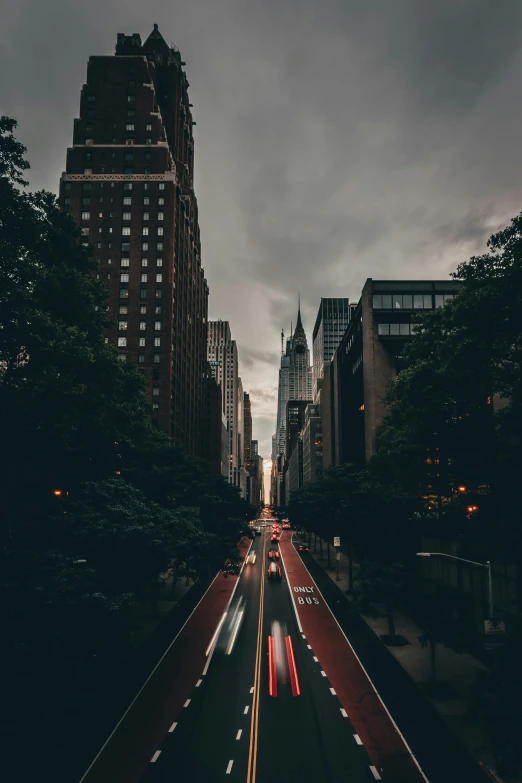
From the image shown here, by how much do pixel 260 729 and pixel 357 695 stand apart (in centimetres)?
552

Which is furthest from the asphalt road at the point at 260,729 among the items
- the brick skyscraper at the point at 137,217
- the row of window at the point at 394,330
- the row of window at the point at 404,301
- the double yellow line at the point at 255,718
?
the brick skyscraper at the point at 137,217

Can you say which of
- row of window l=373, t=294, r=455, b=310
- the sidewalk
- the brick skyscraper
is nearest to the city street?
the sidewalk

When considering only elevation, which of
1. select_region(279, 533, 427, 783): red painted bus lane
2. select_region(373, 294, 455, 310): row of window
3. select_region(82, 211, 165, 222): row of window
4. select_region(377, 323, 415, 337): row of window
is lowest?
select_region(279, 533, 427, 783): red painted bus lane

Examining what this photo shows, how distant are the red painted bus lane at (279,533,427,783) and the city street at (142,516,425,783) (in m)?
0.04

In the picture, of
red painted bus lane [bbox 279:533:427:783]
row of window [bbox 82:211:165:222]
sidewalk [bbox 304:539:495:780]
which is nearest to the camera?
red painted bus lane [bbox 279:533:427:783]

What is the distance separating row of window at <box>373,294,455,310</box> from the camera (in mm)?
66375

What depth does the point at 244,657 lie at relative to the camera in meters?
27.3

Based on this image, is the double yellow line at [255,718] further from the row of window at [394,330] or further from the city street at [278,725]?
the row of window at [394,330]

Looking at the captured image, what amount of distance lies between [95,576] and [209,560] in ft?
56.3

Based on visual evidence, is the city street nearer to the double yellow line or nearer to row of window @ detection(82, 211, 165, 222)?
the double yellow line

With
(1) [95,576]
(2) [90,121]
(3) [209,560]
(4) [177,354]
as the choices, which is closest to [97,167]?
(2) [90,121]

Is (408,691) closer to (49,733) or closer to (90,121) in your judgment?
(49,733)

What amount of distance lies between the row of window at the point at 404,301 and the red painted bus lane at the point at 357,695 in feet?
136

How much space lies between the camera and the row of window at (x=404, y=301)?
6638cm
